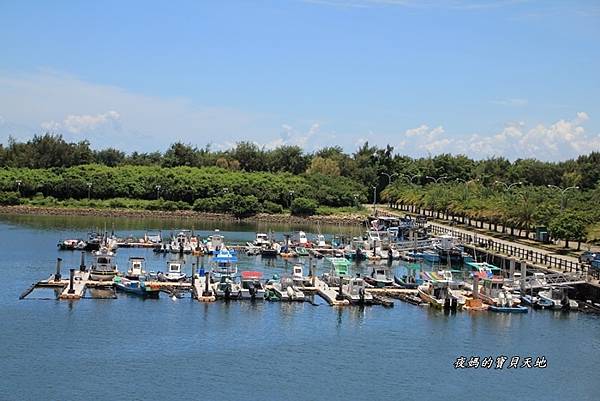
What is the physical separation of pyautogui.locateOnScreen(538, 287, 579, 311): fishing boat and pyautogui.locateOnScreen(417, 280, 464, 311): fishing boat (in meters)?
5.71

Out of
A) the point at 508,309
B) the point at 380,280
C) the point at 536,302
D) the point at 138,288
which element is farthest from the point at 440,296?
the point at 138,288

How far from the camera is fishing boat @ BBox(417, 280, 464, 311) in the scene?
58.7m

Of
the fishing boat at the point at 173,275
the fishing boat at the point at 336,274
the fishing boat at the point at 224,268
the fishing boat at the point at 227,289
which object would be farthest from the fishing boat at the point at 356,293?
the fishing boat at the point at 173,275


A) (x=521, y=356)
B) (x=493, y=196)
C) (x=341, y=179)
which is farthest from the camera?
(x=341, y=179)

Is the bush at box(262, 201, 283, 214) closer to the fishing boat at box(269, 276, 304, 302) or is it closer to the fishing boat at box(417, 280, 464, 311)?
the fishing boat at box(269, 276, 304, 302)

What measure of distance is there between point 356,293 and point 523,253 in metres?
23.1

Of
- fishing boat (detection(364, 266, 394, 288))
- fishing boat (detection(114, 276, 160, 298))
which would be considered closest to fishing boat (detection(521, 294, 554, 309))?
fishing boat (detection(364, 266, 394, 288))

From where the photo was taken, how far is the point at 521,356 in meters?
47.9

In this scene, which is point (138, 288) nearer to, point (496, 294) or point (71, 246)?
point (496, 294)

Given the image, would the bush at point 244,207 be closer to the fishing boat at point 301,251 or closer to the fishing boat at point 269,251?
the fishing boat at point 301,251

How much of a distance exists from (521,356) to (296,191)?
10219 cm

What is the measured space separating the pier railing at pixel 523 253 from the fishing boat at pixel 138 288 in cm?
2893

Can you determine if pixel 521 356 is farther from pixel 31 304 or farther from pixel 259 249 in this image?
pixel 259 249

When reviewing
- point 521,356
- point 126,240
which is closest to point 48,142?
point 126,240
